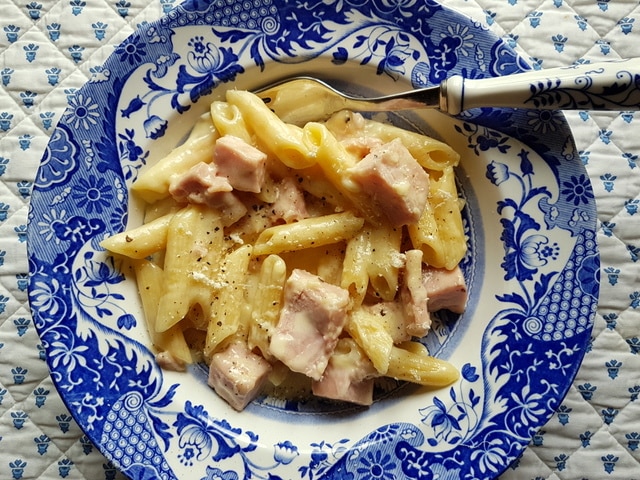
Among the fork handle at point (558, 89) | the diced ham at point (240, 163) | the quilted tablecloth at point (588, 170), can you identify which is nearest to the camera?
the fork handle at point (558, 89)

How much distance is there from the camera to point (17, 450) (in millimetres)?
1665

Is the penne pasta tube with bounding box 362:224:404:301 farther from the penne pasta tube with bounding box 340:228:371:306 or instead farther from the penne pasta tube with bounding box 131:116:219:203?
the penne pasta tube with bounding box 131:116:219:203

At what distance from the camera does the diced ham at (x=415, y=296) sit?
1459mm

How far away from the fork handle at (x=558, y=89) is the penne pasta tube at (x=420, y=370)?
62 cm

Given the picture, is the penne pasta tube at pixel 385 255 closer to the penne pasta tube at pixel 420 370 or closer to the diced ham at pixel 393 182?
the diced ham at pixel 393 182

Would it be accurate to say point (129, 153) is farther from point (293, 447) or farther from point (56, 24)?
point (293, 447)

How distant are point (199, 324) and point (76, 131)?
56 cm

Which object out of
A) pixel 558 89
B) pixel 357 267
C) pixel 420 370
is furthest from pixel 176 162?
pixel 558 89

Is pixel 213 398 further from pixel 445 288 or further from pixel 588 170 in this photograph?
pixel 588 170

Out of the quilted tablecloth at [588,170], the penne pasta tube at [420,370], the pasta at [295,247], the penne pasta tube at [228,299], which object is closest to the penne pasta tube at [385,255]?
the pasta at [295,247]

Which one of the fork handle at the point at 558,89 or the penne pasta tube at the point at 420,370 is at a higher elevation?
the fork handle at the point at 558,89

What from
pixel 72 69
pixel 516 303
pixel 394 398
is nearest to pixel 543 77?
pixel 516 303

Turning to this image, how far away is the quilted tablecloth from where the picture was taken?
65.6 inches

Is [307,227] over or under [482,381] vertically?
over
